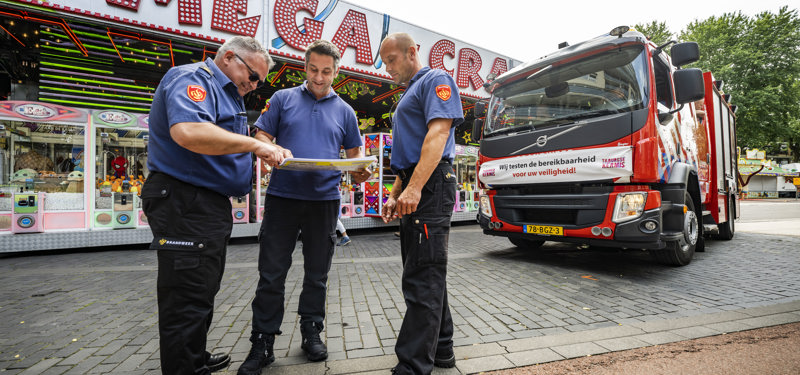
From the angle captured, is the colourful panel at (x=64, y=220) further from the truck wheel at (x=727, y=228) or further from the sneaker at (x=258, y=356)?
the truck wheel at (x=727, y=228)

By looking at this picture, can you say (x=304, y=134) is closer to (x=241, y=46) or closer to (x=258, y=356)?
(x=241, y=46)

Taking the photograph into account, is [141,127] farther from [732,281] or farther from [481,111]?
[732,281]

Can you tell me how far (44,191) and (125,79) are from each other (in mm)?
3965

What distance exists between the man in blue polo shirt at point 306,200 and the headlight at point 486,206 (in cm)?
317

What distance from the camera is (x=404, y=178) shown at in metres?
2.03

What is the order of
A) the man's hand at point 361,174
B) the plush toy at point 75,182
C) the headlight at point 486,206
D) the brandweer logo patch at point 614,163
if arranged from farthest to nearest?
the plush toy at point 75,182 → the headlight at point 486,206 → the brandweer logo patch at point 614,163 → the man's hand at point 361,174

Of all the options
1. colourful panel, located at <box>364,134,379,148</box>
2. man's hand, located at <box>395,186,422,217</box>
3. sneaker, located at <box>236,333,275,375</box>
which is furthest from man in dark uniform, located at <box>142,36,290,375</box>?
colourful panel, located at <box>364,134,379,148</box>

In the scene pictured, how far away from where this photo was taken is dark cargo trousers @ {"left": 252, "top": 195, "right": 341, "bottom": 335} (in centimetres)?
211

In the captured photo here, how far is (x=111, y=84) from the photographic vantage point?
8750mm

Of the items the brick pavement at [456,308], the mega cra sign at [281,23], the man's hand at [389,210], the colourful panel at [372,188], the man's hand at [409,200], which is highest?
the mega cra sign at [281,23]

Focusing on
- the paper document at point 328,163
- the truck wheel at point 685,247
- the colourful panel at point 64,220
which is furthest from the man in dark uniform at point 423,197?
the colourful panel at point 64,220

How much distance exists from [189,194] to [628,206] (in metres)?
4.08

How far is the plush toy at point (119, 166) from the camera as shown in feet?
22.9

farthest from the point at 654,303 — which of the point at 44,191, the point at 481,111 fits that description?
the point at 44,191
